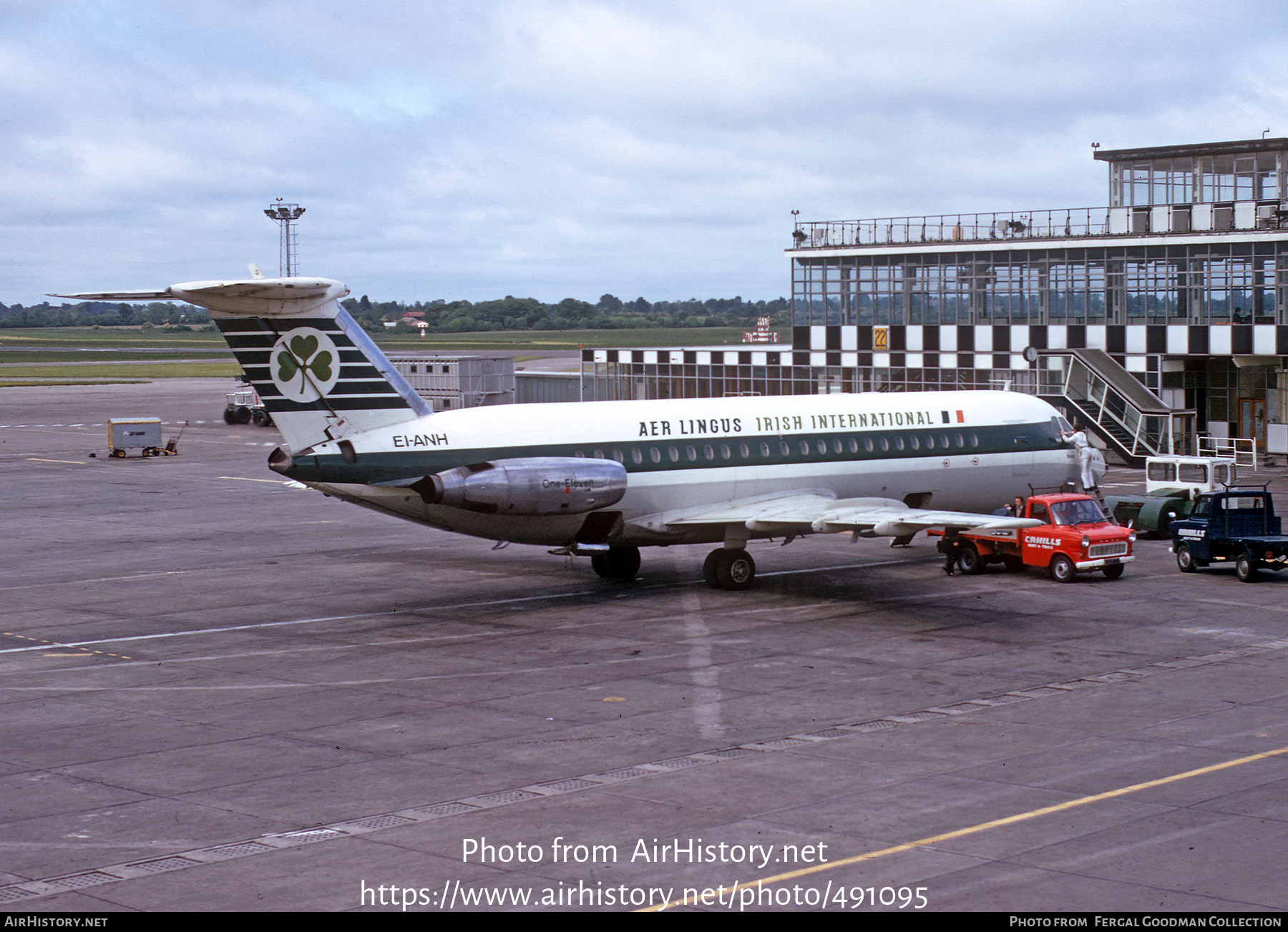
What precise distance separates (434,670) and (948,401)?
17.6 metres

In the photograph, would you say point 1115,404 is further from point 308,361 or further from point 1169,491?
point 308,361

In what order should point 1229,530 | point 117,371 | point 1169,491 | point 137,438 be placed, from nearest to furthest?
point 1229,530 → point 1169,491 → point 137,438 → point 117,371

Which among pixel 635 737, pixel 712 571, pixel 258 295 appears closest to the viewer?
pixel 635 737

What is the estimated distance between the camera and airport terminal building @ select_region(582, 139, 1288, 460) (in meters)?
57.2

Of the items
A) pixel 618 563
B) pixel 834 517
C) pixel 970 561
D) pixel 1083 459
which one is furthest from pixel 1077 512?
pixel 618 563

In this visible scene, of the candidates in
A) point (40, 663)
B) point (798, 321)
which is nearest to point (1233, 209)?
point (798, 321)

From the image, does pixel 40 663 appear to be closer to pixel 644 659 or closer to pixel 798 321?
pixel 644 659

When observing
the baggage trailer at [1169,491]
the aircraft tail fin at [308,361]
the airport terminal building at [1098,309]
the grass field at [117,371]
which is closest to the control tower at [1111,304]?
the airport terminal building at [1098,309]

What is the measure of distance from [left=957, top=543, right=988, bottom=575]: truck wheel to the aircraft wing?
6.00 ft

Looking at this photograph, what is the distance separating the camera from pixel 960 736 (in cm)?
1852

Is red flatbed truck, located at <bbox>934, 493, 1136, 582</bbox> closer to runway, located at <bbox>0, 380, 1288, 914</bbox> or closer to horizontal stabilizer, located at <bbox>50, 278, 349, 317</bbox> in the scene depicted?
runway, located at <bbox>0, 380, 1288, 914</bbox>

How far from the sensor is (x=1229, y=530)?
106 feet

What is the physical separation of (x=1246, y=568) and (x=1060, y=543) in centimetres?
409

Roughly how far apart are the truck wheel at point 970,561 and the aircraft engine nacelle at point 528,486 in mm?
9013
